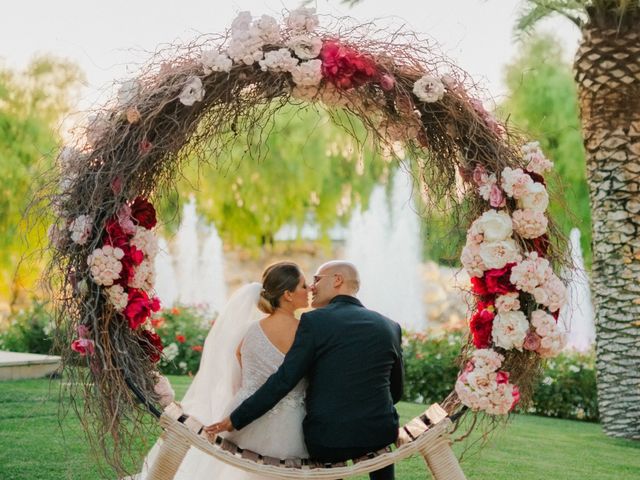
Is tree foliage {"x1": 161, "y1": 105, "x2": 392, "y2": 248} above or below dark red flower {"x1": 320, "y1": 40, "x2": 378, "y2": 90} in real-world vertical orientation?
above

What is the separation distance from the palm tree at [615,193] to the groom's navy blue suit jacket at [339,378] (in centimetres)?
566

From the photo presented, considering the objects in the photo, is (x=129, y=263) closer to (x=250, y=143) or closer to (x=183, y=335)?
(x=250, y=143)

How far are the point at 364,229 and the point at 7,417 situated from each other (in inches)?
745

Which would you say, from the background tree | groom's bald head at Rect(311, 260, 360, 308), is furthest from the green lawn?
the background tree

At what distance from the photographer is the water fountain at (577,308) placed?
4980 millimetres

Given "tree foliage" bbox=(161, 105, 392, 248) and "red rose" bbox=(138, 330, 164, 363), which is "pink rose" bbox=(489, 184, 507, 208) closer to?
"red rose" bbox=(138, 330, 164, 363)

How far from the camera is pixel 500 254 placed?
15.9 feet

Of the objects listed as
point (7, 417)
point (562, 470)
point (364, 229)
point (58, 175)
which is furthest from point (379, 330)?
point (364, 229)

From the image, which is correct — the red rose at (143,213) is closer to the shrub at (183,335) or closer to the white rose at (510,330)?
the white rose at (510,330)

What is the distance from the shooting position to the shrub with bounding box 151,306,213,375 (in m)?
12.8

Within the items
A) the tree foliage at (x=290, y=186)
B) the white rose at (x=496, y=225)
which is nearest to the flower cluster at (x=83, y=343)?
the white rose at (x=496, y=225)

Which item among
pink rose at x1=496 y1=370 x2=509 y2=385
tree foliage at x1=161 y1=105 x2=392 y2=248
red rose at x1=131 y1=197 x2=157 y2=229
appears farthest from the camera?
tree foliage at x1=161 y1=105 x2=392 y2=248

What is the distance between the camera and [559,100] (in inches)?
830

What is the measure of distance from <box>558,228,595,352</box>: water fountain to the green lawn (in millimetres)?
1090
